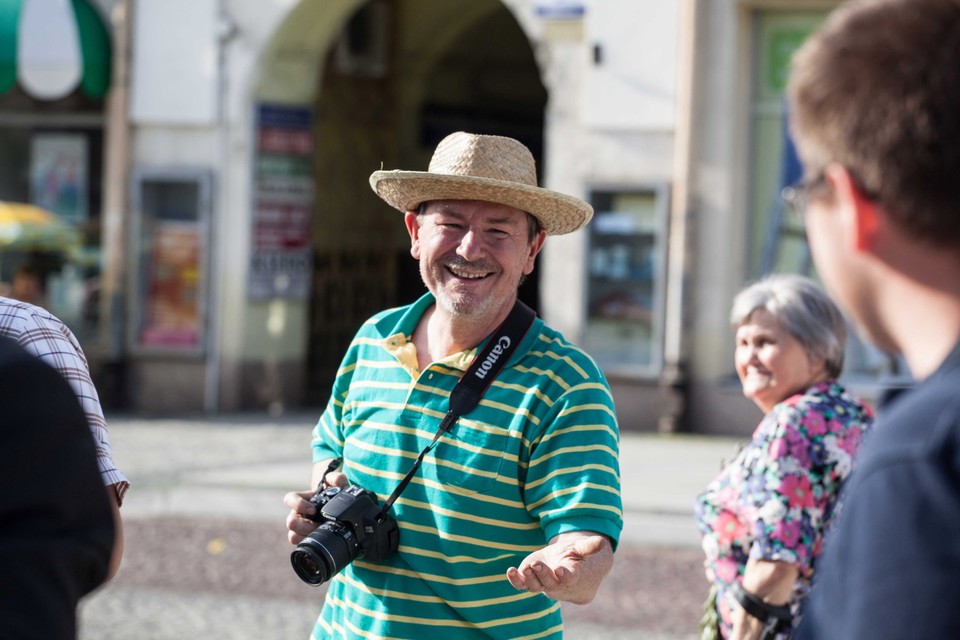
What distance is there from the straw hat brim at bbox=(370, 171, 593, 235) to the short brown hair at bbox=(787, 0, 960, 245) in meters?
1.76

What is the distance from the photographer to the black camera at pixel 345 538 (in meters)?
3.13

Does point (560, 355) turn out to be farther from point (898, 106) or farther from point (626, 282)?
point (626, 282)

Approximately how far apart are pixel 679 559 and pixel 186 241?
7.87m

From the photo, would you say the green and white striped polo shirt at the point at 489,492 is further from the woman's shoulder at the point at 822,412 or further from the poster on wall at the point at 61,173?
the poster on wall at the point at 61,173

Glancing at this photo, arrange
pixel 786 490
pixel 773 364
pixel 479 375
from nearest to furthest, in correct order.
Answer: pixel 479 375 → pixel 786 490 → pixel 773 364

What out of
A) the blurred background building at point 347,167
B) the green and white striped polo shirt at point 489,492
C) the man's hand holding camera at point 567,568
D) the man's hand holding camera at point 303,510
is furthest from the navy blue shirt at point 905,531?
the blurred background building at point 347,167

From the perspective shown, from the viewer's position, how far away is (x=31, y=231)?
1377 centimetres

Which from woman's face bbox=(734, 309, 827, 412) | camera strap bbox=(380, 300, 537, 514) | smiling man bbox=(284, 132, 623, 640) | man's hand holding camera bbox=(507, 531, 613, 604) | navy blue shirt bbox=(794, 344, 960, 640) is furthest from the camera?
woman's face bbox=(734, 309, 827, 412)

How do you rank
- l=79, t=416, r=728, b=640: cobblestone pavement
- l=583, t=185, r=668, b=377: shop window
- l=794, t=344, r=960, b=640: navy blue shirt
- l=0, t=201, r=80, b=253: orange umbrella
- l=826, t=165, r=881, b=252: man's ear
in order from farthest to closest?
l=0, t=201, r=80, b=253: orange umbrella, l=583, t=185, r=668, b=377: shop window, l=79, t=416, r=728, b=640: cobblestone pavement, l=826, t=165, r=881, b=252: man's ear, l=794, t=344, r=960, b=640: navy blue shirt

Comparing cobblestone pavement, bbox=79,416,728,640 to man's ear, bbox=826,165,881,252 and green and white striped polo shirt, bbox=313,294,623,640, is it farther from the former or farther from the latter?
man's ear, bbox=826,165,881,252

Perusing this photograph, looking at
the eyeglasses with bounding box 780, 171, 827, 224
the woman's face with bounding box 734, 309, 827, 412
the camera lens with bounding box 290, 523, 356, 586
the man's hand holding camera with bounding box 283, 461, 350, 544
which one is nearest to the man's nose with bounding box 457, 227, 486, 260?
the man's hand holding camera with bounding box 283, 461, 350, 544

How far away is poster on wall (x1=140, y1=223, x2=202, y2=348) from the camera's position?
1492 cm

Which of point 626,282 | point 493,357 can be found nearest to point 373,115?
point 626,282

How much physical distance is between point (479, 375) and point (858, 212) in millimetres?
1679
